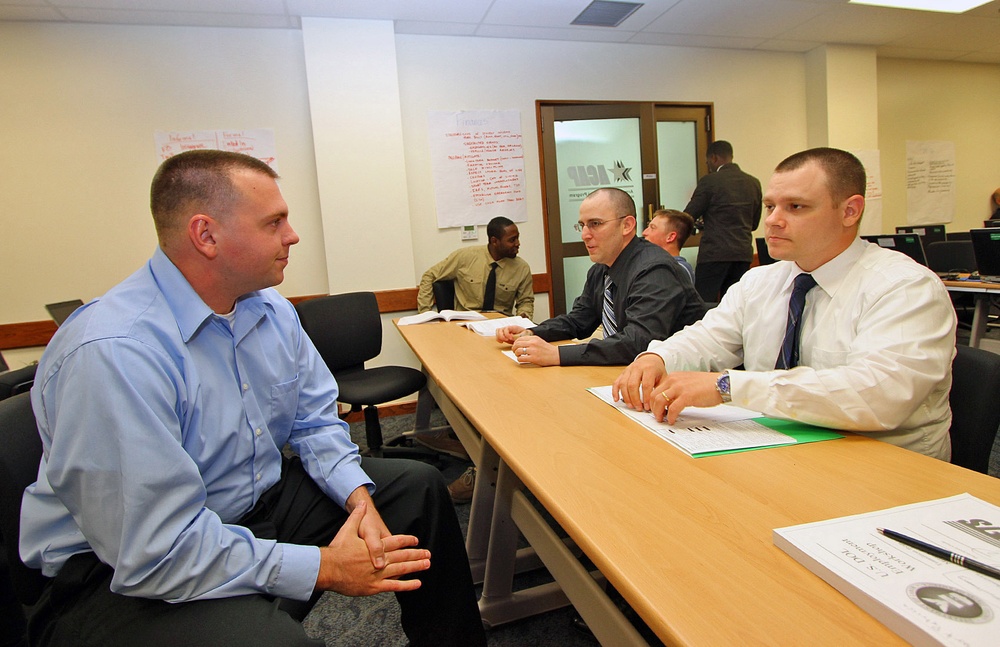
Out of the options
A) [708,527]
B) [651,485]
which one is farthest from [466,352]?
Answer: [708,527]

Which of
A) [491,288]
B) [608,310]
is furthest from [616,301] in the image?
[491,288]

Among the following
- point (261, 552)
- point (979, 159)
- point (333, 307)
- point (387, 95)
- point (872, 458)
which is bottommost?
point (261, 552)

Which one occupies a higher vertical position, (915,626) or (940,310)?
(940,310)

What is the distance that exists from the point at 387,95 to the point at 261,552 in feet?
11.1

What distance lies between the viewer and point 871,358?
3.46 ft

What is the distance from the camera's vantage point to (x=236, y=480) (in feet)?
3.72

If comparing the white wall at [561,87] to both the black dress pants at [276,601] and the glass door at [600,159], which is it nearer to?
the glass door at [600,159]

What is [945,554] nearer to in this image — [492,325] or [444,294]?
[492,325]

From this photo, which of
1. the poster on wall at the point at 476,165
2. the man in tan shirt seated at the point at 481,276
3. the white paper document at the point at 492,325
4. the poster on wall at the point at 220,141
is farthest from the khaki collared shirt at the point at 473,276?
the poster on wall at the point at 220,141

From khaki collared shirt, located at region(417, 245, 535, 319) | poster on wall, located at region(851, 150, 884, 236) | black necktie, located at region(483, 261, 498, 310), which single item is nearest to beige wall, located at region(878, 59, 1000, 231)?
poster on wall, located at region(851, 150, 884, 236)

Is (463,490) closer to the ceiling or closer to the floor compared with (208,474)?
closer to the floor

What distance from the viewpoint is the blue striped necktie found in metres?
2.17

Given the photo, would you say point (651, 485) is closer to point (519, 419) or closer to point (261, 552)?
point (519, 419)

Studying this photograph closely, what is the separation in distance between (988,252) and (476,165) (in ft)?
11.0
